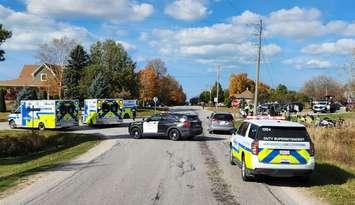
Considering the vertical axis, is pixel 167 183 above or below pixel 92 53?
below

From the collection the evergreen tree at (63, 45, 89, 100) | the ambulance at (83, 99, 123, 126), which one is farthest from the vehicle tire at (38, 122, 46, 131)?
the evergreen tree at (63, 45, 89, 100)

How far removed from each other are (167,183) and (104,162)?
5640 millimetres

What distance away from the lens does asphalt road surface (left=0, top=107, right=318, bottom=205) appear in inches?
461

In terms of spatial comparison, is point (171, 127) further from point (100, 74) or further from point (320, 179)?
point (100, 74)

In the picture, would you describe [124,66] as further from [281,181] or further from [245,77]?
[281,181]

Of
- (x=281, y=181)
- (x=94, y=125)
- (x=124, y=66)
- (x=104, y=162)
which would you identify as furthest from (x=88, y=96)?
(x=281, y=181)

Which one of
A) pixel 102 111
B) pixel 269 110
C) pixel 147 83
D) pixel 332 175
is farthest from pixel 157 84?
pixel 332 175

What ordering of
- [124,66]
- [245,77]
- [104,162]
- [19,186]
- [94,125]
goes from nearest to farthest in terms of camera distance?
1. [19,186]
2. [104,162]
3. [94,125]
4. [124,66]
5. [245,77]

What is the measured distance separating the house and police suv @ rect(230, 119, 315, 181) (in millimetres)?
71584

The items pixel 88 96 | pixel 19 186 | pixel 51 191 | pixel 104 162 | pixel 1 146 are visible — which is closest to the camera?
pixel 51 191

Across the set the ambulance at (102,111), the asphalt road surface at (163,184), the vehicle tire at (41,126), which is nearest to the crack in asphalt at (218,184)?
the asphalt road surface at (163,184)

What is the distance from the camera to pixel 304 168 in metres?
14.2

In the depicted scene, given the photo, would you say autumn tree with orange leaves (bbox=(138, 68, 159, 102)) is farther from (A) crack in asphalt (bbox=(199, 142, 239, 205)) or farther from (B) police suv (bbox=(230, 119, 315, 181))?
(B) police suv (bbox=(230, 119, 315, 181))

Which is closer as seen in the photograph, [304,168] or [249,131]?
[304,168]
